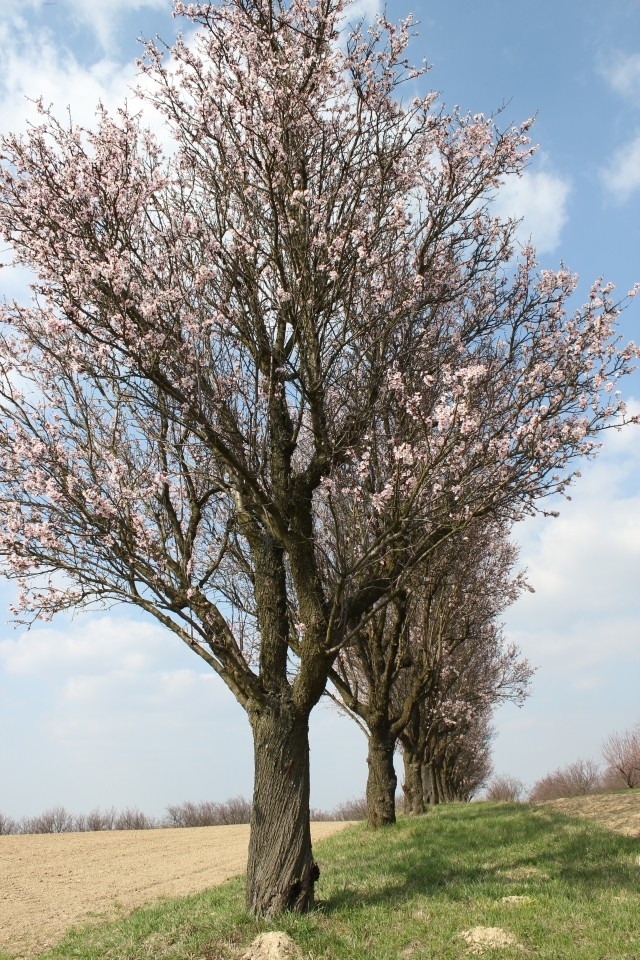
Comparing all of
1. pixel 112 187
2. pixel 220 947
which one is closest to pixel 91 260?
pixel 112 187

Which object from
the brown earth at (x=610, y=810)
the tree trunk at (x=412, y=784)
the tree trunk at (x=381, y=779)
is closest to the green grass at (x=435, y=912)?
the brown earth at (x=610, y=810)

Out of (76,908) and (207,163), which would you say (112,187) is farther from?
(76,908)

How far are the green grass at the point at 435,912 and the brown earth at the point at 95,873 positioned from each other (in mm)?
2811

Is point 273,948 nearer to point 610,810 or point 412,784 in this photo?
point 610,810

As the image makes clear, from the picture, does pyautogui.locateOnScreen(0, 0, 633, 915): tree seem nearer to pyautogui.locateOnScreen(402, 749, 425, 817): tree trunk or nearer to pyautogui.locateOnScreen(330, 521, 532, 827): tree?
pyautogui.locateOnScreen(330, 521, 532, 827): tree

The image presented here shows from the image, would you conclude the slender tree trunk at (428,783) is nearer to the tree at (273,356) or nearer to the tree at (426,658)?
the tree at (426,658)

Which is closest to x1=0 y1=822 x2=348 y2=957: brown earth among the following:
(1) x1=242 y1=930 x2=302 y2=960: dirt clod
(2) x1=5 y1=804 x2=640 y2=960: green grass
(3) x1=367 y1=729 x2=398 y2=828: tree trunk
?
(2) x1=5 y1=804 x2=640 y2=960: green grass

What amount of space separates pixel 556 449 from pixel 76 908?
13.8 m

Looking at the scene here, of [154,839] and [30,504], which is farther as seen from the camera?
[154,839]

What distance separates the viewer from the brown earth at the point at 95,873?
44.9 ft

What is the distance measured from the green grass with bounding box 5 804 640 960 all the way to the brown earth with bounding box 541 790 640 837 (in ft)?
6.41

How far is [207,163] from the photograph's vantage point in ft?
33.0

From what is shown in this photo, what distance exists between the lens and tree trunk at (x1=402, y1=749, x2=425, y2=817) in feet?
75.6

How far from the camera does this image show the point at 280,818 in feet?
28.8
